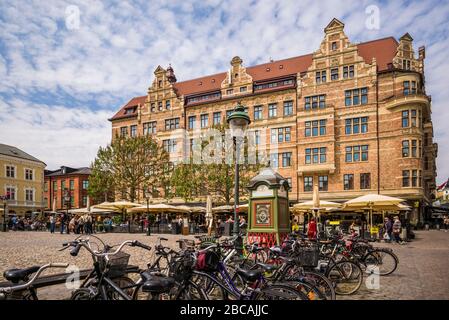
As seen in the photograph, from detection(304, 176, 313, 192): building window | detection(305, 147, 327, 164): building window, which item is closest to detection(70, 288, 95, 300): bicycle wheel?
detection(305, 147, 327, 164): building window

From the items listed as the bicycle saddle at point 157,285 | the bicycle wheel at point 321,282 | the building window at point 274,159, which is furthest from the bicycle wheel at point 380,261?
the building window at point 274,159

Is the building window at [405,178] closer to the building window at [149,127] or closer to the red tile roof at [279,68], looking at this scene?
the red tile roof at [279,68]

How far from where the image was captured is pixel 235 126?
405 inches

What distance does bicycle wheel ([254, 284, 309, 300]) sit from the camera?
165 inches

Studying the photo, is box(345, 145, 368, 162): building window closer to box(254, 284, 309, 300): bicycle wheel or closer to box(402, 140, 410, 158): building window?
box(402, 140, 410, 158): building window

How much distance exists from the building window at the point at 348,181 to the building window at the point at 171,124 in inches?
782

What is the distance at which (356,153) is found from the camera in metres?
33.6

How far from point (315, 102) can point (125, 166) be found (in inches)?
765

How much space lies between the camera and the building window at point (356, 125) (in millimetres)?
33312

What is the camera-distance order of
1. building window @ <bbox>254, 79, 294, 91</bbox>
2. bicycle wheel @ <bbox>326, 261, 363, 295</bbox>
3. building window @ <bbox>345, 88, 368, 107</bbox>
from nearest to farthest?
bicycle wheel @ <bbox>326, 261, 363, 295</bbox>, building window @ <bbox>345, 88, 368, 107</bbox>, building window @ <bbox>254, 79, 294, 91</bbox>

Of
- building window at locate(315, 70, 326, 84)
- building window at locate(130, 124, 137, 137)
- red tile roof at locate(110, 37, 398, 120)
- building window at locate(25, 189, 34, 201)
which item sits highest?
red tile roof at locate(110, 37, 398, 120)

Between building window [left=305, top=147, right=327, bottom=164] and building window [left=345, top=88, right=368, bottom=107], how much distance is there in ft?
16.0

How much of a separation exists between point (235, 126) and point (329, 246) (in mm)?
4090
